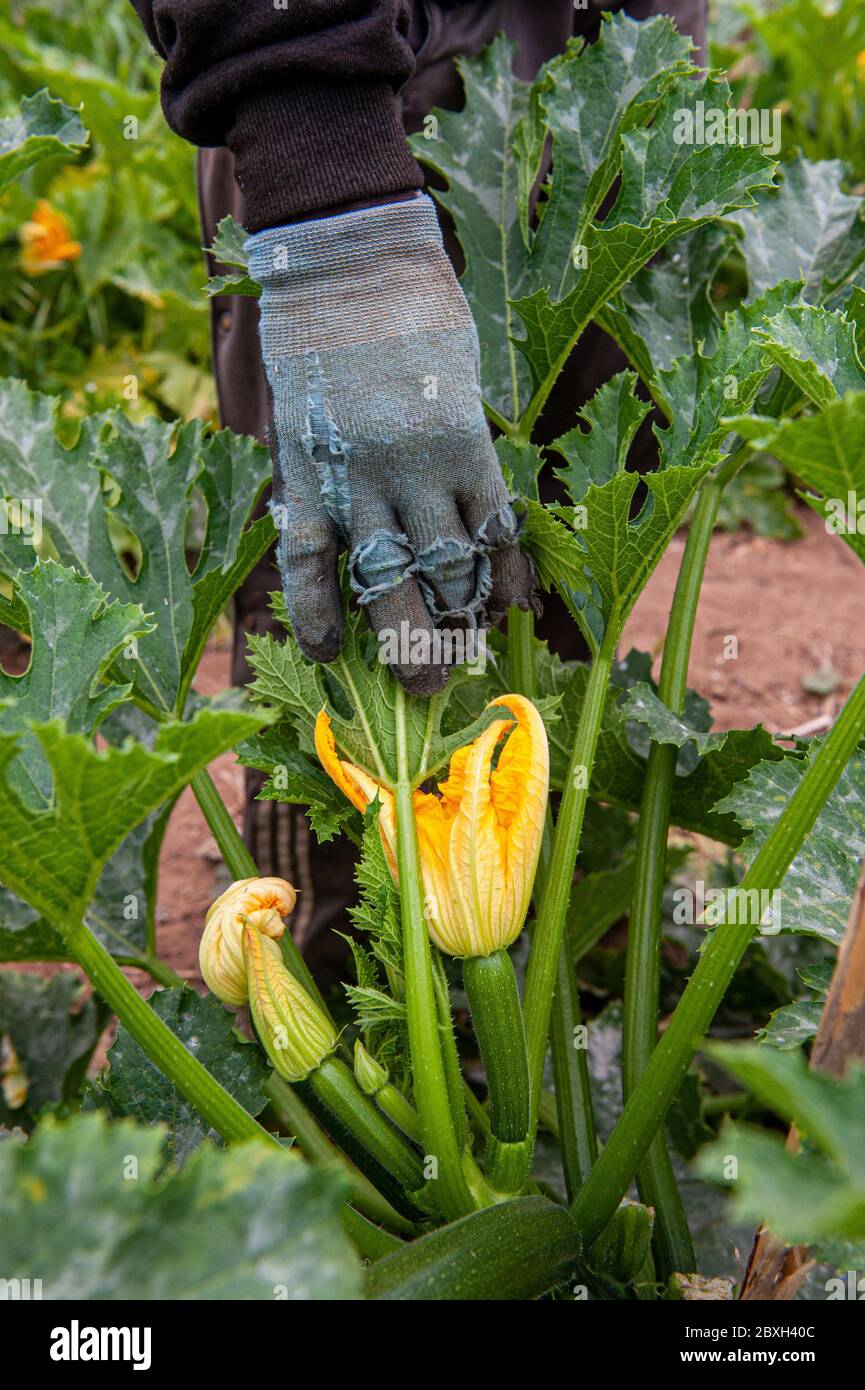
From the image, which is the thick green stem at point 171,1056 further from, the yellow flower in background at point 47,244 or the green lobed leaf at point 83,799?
the yellow flower in background at point 47,244

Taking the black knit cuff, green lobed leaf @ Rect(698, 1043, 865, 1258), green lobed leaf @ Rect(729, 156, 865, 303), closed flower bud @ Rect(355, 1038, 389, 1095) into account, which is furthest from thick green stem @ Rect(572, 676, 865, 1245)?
green lobed leaf @ Rect(729, 156, 865, 303)

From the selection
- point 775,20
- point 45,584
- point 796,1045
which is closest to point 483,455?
point 45,584

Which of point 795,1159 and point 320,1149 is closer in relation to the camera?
point 795,1159

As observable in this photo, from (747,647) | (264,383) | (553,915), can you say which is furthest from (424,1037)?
(747,647)

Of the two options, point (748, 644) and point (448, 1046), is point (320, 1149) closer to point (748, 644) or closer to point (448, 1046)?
point (448, 1046)

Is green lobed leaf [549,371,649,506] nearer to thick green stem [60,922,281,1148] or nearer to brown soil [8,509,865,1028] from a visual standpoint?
thick green stem [60,922,281,1148]

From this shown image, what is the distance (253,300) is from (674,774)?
3.46 feet

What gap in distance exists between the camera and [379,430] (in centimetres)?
147

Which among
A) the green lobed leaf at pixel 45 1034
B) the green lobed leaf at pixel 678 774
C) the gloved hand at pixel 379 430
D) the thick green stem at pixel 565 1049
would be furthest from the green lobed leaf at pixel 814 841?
the green lobed leaf at pixel 45 1034

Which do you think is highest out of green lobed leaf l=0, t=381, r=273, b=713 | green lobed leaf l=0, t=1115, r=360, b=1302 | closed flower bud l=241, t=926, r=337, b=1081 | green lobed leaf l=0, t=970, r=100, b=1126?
green lobed leaf l=0, t=381, r=273, b=713

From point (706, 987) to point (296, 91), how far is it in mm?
1069

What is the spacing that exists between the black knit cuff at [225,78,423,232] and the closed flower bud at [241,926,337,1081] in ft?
2.67

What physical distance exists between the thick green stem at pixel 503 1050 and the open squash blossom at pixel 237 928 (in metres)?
0.22

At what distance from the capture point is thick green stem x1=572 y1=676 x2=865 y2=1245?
130cm
